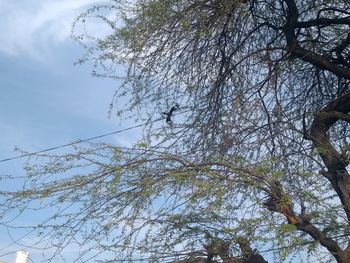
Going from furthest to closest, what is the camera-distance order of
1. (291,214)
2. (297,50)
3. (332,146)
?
(297,50) < (332,146) < (291,214)

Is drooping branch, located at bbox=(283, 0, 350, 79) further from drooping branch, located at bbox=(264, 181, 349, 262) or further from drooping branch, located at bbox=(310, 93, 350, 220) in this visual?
drooping branch, located at bbox=(264, 181, 349, 262)

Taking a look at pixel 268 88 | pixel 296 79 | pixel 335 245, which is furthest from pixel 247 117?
pixel 335 245

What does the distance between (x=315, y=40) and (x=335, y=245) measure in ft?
8.59

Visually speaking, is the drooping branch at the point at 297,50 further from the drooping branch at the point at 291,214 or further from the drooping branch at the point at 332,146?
the drooping branch at the point at 291,214

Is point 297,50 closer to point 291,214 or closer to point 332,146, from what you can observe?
point 332,146

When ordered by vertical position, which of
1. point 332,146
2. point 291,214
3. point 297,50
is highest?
point 297,50

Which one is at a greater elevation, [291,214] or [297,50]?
[297,50]

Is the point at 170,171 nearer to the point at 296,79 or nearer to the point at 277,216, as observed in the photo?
the point at 277,216

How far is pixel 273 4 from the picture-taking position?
7.55 meters

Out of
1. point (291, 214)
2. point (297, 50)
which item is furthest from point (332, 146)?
point (291, 214)

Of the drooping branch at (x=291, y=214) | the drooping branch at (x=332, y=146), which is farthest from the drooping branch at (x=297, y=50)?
the drooping branch at (x=291, y=214)

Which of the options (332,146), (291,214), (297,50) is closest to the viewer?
(291,214)

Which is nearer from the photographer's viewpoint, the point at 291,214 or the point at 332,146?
the point at 291,214

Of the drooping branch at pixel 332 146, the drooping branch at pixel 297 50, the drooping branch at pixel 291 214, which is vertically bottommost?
the drooping branch at pixel 291 214
